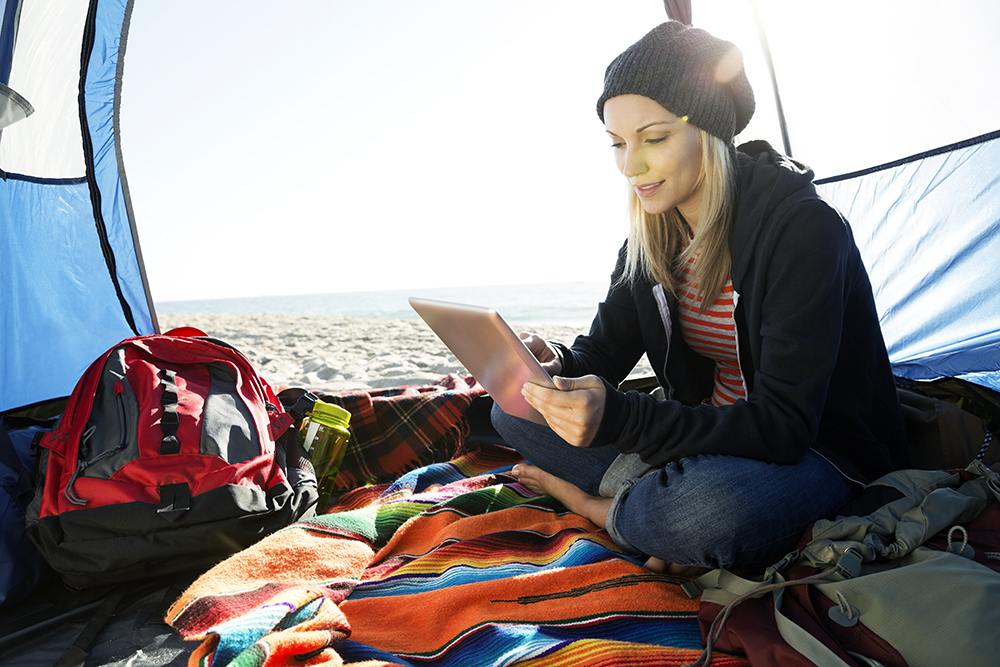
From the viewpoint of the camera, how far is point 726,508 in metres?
1.03

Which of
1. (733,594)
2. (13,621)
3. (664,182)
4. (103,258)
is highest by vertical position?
(664,182)

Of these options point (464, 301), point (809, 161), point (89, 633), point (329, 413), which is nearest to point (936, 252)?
point (809, 161)

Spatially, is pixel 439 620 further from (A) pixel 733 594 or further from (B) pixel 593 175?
(B) pixel 593 175

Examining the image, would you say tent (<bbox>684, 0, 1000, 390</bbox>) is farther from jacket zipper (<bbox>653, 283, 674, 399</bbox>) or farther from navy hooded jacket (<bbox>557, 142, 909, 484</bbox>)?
jacket zipper (<bbox>653, 283, 674, 399</bbox>)

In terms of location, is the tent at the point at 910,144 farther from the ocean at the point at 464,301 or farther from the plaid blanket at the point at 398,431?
the ocean at the point at 464,301

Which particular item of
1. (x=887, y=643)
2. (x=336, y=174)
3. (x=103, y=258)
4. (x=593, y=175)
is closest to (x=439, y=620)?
(x=887, y=643)

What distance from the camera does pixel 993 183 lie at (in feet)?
5.43

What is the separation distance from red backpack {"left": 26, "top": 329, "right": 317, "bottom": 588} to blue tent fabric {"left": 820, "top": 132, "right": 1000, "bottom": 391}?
1.80m

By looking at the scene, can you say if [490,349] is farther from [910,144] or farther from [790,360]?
[910,144]

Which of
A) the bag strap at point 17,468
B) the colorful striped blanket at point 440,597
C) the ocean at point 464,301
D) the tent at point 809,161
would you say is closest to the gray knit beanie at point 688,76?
the tent at point 809,161

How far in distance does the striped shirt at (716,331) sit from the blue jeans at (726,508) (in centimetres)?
25

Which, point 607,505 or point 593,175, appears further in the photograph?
point 593,175

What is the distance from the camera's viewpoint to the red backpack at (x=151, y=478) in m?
1.25

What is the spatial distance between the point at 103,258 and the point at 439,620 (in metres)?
1.76
